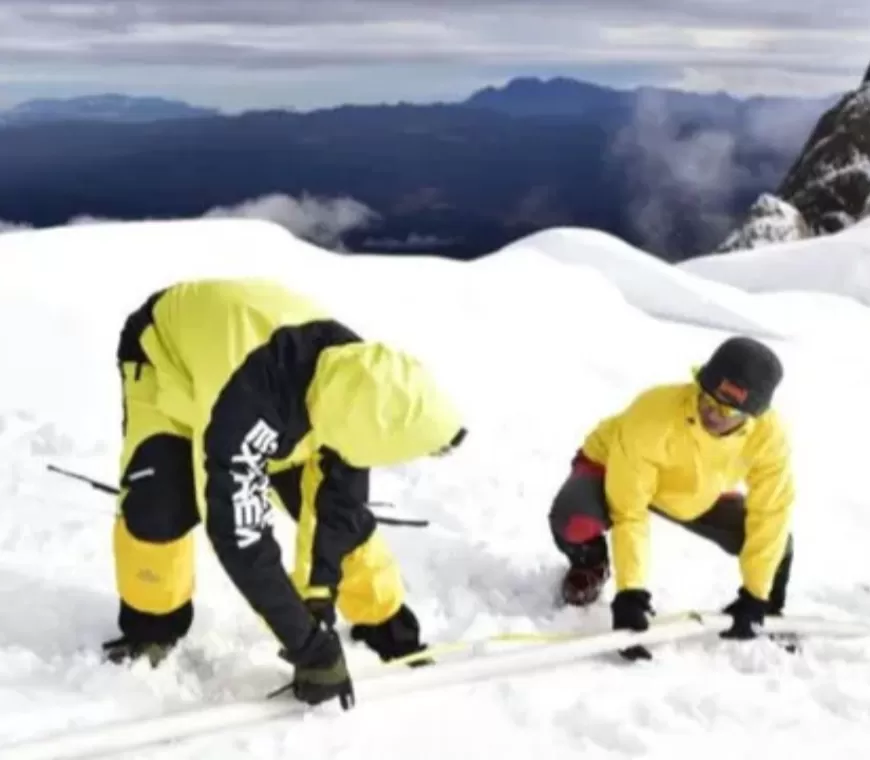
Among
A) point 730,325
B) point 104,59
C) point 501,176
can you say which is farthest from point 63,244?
point 730,325

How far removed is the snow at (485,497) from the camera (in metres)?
2.12

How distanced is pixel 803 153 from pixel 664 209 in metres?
0.84

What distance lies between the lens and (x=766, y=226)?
279 inches

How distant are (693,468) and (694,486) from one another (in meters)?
0.05

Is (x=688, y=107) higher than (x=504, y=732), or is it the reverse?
(x=688, y=107)

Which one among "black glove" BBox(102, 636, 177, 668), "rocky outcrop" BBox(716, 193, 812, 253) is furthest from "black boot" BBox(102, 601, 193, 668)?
"rocky outcrop" BBox(716, 193, 812, 253)

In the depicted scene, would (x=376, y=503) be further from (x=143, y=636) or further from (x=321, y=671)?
(x=321, y=671)

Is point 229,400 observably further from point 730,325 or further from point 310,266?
point 730,325

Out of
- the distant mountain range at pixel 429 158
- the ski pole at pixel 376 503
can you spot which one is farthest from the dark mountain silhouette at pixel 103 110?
the ski pole at pixel 376 503

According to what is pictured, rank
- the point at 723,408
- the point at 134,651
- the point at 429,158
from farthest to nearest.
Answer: the point at 429,158 → the point at 723,408 → the point at 134,651

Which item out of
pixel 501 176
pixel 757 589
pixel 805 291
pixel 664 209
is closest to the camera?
pixel 757 589

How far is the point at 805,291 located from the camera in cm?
681

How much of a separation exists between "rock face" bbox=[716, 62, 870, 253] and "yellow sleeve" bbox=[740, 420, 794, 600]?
14.0 feet

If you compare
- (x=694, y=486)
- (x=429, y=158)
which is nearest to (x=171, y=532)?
(x=694, y=486)
